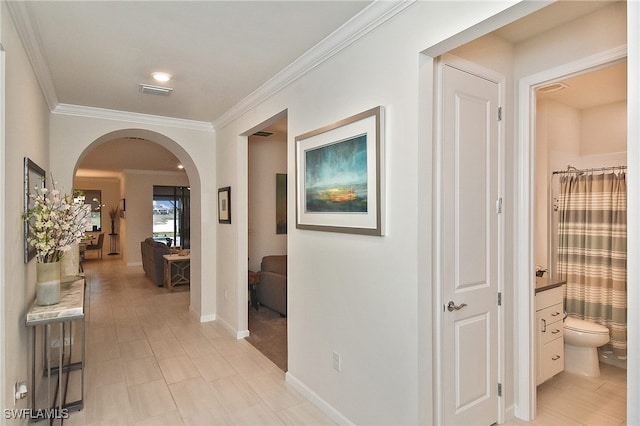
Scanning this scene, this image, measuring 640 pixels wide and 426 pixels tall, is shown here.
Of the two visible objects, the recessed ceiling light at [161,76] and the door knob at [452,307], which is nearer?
the door knob at [452,307]

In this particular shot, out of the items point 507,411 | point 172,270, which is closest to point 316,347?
point 507,411

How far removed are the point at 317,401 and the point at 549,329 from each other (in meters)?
1.89

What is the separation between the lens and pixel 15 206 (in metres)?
2.20

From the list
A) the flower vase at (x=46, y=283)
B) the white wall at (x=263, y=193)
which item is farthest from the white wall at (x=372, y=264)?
the white wall at (x=263, y=193)

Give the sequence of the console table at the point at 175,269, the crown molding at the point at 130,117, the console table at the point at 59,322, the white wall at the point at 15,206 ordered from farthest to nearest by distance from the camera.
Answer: the console table at the point at 175,269
the crown molding at the point at 130,117
the console table at the point at 59,322
the white wall at the point at 15,206

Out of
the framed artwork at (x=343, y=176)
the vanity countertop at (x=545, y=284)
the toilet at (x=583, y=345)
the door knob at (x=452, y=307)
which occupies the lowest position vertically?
the toilet at (x=583, y=345)

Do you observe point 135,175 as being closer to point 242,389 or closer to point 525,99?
point 242,389

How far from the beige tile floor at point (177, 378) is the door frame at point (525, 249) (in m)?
1.36

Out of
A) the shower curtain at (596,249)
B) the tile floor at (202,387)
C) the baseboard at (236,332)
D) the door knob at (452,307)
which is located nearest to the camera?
the door knob at (452,307)

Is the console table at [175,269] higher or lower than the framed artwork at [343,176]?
lower

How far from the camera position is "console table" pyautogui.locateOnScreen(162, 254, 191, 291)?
6852 millimetres

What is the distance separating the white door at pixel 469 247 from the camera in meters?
2.14

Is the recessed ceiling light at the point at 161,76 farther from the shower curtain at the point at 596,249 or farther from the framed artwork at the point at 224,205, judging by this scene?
the shower curtain at the point at 596,249

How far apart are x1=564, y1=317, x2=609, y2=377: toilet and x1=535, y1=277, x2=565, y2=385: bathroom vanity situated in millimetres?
266
